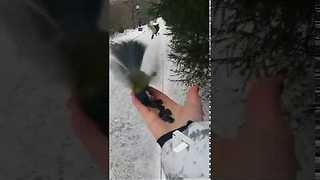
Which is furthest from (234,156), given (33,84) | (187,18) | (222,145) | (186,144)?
(33,84)

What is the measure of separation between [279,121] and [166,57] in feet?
4.23

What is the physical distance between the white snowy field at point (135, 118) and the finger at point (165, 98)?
0.13 ft

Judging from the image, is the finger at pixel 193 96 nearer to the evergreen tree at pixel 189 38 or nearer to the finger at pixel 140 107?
the evergreen tree at pixel 189 38

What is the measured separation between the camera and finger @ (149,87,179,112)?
5781mm

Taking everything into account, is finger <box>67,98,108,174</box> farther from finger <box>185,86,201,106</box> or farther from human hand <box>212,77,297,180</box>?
human hand <box>212,77,297,180</box>

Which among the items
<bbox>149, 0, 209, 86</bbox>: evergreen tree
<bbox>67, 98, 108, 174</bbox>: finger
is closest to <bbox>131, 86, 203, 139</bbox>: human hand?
<bbox>149, 0, 209, 86</bbox>: evergreen tree

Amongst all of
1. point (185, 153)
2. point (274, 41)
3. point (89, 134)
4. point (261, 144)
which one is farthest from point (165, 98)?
point (274, 41)

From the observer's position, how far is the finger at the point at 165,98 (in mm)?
5781

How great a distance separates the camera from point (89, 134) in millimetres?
5797

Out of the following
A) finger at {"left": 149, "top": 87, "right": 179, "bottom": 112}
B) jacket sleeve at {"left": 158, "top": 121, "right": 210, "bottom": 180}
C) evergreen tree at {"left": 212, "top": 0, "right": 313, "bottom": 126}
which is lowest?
jacket sleeve at {"left": 158, "top": 121, "right": 210, "bottom": 180}

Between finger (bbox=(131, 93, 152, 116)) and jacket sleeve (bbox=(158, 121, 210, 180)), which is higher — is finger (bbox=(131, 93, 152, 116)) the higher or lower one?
the higher one

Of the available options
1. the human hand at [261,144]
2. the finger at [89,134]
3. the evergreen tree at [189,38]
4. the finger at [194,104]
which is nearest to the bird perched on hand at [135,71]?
the finger at [194,104]

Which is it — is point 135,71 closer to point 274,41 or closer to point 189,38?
point 189,38

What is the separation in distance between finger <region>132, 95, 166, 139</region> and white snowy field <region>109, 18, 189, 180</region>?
0.15 ft
